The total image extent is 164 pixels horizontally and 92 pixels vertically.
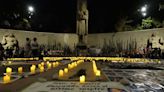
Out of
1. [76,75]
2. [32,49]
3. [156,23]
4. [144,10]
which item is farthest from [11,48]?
[144,10]

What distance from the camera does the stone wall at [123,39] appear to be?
24333 mm

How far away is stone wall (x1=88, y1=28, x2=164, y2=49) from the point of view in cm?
2433

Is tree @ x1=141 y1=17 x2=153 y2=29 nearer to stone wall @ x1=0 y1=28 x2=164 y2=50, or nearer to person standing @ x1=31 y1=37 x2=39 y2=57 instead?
stone wall @ x1=0 y1=28 x2=164 y2=50

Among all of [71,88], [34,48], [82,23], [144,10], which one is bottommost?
[71,88]

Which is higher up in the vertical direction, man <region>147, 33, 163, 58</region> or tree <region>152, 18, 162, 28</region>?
tree <region>152, 18, 162, 28</region>

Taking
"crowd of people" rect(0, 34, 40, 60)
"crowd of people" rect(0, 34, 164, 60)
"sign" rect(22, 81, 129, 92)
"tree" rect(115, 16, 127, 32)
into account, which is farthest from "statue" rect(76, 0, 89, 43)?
"sign" rect(22, 81, 129, 92)

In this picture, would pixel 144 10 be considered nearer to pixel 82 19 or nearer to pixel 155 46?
pixel 82 19

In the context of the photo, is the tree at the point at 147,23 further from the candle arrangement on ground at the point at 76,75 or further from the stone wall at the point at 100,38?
the candle arrangement on ground at the point at 76,75

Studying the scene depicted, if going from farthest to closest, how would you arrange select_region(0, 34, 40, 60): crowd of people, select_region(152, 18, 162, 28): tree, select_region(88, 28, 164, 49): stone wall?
select_region(152, 18, 162, 28): tree
select_region(88, 28, 164, 49): stone wall
select_region(0, 34, 40, 60): crowd of people

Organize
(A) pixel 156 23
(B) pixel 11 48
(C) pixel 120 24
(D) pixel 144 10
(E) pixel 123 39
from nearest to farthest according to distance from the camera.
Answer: (B) pixel 11 48
(A) pixel 156 23
(E) pixel 123 39
(D) pixel 144 10
(C) pixel 120 24

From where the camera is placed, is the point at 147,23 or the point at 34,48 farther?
the point at 147,23

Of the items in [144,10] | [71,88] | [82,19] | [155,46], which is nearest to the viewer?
[71,88]

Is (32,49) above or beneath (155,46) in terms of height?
beneath

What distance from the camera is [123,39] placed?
27078 mm
